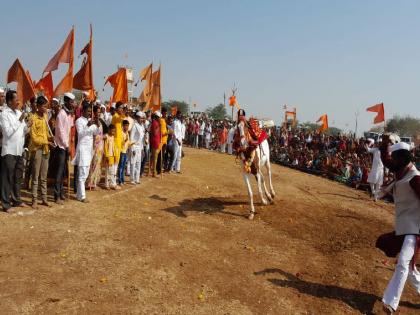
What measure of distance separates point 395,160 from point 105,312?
464 cm

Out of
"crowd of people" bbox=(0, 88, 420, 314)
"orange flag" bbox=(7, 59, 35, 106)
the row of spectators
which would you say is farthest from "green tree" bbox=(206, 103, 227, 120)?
"orange flag" bbox=(7, 59, 35, 106)

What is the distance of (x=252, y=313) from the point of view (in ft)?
16.8

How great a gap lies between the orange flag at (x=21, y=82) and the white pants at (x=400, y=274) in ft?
29.1

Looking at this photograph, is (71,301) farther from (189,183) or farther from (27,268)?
(189,183)

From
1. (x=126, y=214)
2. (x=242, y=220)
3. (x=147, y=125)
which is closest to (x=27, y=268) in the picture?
(x=126, y=214)

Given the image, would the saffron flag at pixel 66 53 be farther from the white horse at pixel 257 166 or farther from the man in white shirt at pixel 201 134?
the man in white shirt at pixel 201 134

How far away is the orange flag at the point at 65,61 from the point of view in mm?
9461

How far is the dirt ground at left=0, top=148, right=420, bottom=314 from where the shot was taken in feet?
17.1

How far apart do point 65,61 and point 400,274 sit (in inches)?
354

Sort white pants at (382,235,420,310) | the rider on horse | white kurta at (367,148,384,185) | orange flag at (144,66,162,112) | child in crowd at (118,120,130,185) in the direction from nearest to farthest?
1. white pants at (382,235,420,310)
2. the rider on horse
3. child in crowd at (118,120,130,185)
4. white kurta at (367,148,384,185)
5. orange flag at (144,66,162,112)

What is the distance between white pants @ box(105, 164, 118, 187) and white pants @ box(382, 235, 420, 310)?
828cm

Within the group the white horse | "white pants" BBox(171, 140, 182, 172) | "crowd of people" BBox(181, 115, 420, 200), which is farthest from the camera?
"crowd of people" BBox(181, 115, 420, 200)

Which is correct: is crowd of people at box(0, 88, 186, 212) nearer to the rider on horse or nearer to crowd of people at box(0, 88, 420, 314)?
crowd of people at box(0, 88, 420, 314)

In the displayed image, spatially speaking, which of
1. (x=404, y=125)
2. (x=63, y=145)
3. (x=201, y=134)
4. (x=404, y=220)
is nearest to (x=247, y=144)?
(x=63, y=145)
